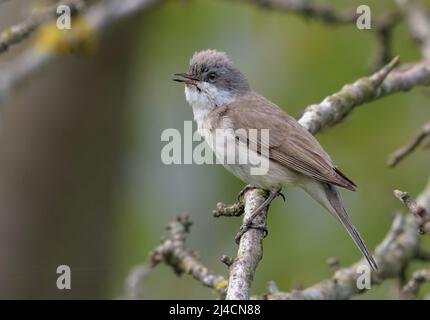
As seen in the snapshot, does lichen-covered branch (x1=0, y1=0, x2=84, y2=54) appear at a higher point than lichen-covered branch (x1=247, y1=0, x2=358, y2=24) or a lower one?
lower

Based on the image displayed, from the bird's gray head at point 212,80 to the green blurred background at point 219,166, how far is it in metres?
1.48

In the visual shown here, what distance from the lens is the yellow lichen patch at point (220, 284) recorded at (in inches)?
191

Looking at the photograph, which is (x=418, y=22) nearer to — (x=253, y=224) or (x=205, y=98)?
(x=205, y=98)

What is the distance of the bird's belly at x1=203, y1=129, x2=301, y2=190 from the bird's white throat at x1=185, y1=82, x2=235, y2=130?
1.46 feet

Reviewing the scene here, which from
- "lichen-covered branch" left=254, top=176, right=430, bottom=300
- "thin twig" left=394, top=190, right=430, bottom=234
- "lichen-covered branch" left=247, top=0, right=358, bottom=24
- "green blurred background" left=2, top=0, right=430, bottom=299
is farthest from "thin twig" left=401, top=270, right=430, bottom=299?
"lichen-covered branch" left=247, top=0, right=358, bottom=24

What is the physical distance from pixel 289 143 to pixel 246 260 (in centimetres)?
146

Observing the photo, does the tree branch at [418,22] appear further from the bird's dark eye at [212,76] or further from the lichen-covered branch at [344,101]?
the bird's dark eye at [212,76]

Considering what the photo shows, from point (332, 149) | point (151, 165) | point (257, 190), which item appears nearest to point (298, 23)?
point (332, 149)

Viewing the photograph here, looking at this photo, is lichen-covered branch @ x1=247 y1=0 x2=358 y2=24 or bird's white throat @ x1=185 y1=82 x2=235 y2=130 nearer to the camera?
bird's white throat @ x1=185 y1=82 x2=235 y2=130

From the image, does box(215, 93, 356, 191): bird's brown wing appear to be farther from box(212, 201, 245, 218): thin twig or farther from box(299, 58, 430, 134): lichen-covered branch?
box(212, 201, 245, 218): thin twig

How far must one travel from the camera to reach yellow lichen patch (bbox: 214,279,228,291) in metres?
4.84

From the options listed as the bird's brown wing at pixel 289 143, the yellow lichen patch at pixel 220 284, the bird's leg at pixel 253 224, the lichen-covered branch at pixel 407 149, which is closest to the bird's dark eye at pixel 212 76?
the bird's brown wing at pixel 289 143

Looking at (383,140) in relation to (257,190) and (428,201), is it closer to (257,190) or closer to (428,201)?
(428,201)

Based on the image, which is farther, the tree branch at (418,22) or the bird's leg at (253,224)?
the tree branch at (418,22)
